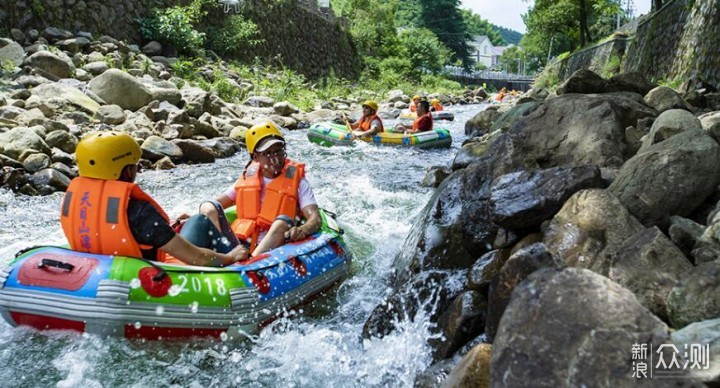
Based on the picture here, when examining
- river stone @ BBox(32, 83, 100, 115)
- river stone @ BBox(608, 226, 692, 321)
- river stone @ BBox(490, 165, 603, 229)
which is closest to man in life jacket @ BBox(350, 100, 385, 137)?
river stone @ BBox(32, 83, 100, 115)

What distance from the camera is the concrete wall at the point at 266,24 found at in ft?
45.9

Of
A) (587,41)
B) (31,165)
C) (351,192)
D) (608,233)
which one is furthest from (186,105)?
(587,41)

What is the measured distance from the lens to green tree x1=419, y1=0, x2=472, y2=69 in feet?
180

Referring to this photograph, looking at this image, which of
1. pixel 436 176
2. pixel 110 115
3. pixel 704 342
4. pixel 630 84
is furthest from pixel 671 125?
pixel 110 115

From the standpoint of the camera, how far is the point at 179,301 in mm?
3711

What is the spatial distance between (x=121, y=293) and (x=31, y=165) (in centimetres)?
551

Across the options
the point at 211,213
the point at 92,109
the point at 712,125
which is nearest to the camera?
the point at 712,125

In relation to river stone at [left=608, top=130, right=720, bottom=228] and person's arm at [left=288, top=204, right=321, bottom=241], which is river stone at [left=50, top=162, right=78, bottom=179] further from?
river stone at [left=608, top=130, right=720, bottom=228]

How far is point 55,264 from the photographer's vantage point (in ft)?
11.6

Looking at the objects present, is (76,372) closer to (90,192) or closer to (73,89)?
(90,192)

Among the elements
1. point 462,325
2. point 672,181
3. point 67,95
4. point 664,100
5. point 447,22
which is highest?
point 447,22

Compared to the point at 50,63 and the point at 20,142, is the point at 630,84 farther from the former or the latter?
the point at 50,63

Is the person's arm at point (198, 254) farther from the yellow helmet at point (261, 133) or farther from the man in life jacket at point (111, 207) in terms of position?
the yellow helmet at point (261, 133)

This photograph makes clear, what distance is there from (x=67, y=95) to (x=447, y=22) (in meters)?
49.3
